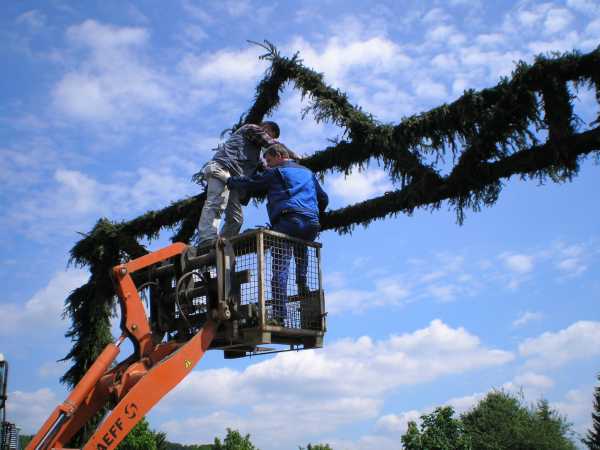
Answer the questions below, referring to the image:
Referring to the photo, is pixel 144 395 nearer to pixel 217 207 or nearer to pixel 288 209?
pixel 288 209

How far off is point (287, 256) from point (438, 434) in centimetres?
4341

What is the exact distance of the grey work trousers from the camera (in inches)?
266

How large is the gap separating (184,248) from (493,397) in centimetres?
5855

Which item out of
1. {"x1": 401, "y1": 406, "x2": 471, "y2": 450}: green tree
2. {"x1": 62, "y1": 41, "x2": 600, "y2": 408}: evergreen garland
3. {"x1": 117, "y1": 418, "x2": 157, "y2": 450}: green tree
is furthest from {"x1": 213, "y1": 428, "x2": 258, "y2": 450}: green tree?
{"x1": 62, "y1": 41, "x2": 600, "y2": 408}: evergreen garland

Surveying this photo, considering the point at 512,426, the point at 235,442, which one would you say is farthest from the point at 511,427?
the point at 235,442

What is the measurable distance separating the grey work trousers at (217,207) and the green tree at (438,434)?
41580mm

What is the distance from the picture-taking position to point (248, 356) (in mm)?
6297

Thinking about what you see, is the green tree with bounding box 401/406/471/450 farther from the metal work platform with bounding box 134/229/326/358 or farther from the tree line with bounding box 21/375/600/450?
the metal work platform with bounding box 134/229/326/358

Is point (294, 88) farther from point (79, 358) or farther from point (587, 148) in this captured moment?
point (79, 358)

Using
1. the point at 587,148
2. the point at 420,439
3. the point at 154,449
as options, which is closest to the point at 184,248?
the point at 587,148

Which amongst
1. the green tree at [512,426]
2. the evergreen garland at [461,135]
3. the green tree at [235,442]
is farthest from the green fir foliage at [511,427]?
the evergreen garland at [461,135]

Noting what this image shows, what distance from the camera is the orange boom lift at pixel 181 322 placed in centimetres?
510

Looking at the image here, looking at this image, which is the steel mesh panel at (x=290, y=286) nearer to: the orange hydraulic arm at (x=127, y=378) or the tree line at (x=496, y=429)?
the orange hydraulic arm at (x=127, y=378)

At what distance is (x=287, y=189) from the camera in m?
6.12
